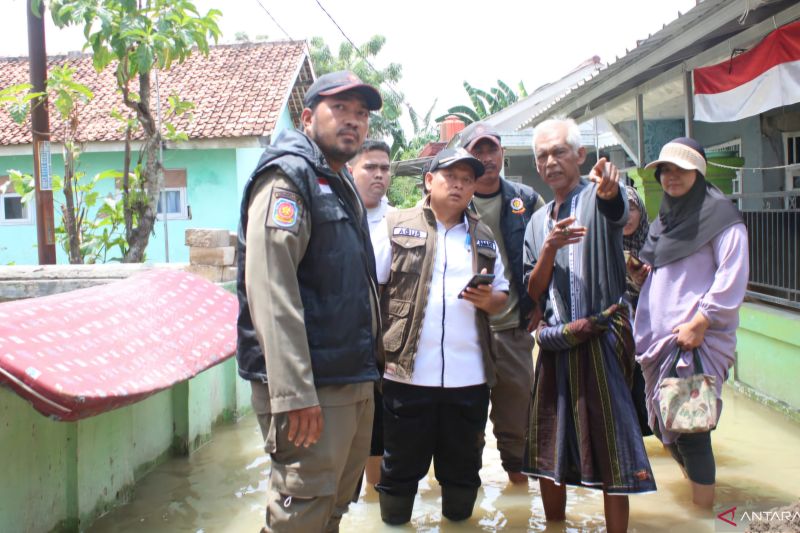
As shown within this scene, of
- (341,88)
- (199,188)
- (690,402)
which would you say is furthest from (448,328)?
(199,188)

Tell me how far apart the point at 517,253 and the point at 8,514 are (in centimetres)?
269

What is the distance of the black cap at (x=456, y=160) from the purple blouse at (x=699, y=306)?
1108 mm

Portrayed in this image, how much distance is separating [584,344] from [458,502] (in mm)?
1097

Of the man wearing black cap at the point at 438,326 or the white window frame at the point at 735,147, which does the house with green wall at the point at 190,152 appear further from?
the man wearing black cap at the point at 438,326

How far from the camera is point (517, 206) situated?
13.4ft

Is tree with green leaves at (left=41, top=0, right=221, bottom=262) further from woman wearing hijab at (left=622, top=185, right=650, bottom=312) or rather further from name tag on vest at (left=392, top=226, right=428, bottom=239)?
woman wearing hijab at (left=622, top=185, right=650, bottom=312)

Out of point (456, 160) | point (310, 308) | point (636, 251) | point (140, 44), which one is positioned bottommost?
point (310, 308)

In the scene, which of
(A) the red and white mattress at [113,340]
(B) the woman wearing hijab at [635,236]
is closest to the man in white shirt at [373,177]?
(A) the red and white mattress at [113,340]

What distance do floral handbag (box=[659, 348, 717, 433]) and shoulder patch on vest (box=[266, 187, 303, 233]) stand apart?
207cm

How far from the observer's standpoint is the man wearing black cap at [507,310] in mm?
4000

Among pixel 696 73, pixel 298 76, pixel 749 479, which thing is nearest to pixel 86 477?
pixel 749 479

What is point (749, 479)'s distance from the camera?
4.25m

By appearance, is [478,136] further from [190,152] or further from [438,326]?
[190,152]

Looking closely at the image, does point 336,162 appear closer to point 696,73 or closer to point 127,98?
point 127,98
